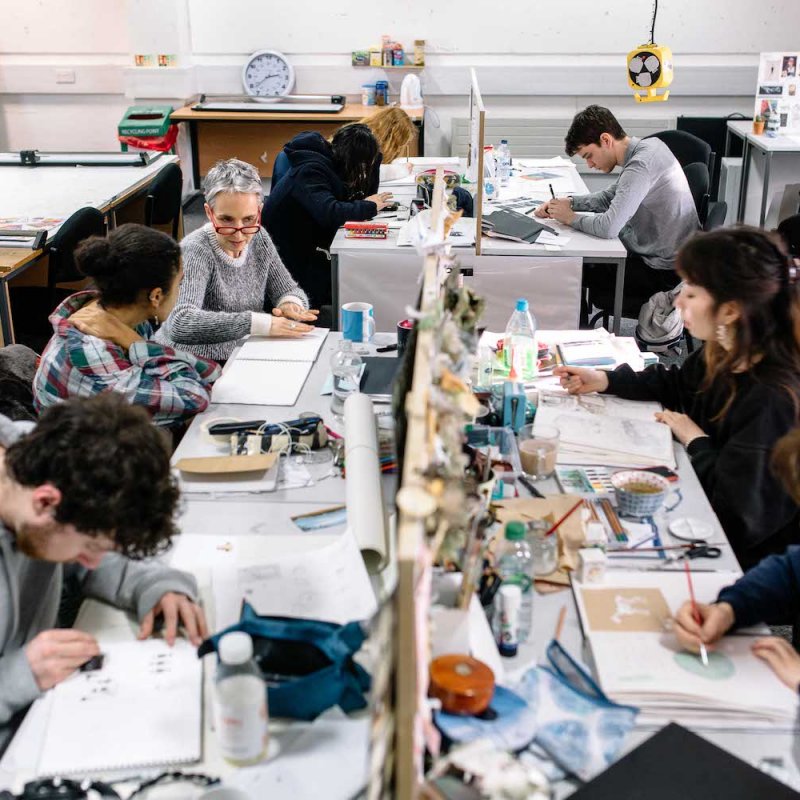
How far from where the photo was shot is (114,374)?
2342 millimetres

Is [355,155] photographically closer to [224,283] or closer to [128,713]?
[224,283]

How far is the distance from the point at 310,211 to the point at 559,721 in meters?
2.86

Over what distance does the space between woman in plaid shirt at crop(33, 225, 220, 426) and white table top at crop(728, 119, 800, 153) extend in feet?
13.6

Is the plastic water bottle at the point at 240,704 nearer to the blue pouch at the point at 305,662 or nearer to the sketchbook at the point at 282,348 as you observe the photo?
the blue pouch at the point at 305,662

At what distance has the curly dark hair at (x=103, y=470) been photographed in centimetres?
131

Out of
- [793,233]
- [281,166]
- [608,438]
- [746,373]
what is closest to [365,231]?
[281,166]

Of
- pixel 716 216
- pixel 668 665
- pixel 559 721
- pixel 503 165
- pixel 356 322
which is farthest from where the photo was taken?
pixel 503 165

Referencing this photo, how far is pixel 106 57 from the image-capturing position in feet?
22.6

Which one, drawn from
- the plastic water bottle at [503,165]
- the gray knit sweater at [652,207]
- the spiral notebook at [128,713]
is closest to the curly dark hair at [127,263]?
the spiral notebook at [128,713]

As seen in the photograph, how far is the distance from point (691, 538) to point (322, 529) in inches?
28.3

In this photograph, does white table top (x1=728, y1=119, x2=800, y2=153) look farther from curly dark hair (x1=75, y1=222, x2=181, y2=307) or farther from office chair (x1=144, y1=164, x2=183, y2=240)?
curly dark hair (x1=75, y1=222, x2=181, y2=307)

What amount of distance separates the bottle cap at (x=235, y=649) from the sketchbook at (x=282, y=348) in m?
1.52

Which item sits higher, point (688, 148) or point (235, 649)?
point (688, 148)

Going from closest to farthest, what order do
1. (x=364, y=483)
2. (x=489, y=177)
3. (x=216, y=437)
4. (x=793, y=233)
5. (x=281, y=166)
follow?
(x=364, y=483) < (x=216, y=437) < (x=793, y=233) < (x=281, y=166) < (x=489, y=177)
